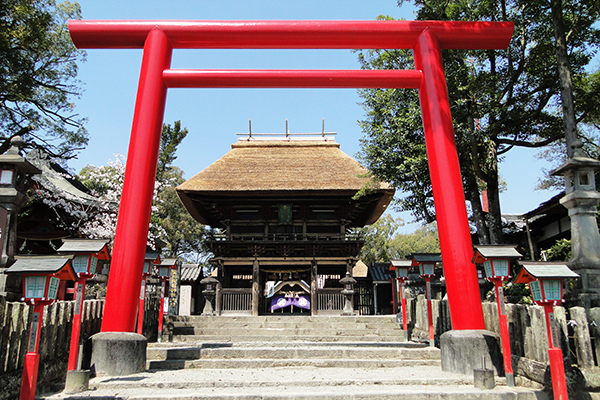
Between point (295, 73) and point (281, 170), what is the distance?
9833 mm

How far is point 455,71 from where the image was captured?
998cm

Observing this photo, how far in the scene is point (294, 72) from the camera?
736cm

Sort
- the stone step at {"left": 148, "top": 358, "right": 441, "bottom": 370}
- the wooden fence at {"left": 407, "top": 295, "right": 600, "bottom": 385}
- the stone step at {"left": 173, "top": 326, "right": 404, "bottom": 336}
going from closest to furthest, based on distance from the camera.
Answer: the wooden fence at {"left": 407, "top": 295, "right": 600, "bottom": 385} < the stone step at {"left": 148, "top": 358, "right": 441, "bottom": 370} < the stone step at {"left": 173, "top": 326, "right": 404, "bottom": 336}

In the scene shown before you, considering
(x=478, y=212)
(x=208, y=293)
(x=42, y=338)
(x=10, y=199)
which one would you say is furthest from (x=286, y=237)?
(x=42, y=338)

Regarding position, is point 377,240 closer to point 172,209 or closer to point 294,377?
point 172,209

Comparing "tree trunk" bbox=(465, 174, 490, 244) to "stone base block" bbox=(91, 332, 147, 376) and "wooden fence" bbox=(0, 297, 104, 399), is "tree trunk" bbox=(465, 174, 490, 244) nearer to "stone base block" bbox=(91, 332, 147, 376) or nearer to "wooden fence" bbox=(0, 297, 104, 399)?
"stone base block" bbox=(91, 332, 147, 376)

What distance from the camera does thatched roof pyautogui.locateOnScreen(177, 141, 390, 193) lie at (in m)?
15.3

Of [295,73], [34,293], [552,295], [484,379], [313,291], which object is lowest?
[484,379]

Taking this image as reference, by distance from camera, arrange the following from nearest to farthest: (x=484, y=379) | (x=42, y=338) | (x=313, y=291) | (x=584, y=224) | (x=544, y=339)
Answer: (x=544, y=339) → (x=484, y=379) → (x=42, y=338) → (x=584, y=224) → (x=313, y=291)

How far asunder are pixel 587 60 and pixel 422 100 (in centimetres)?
582

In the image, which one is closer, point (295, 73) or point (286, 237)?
point (295, 73)

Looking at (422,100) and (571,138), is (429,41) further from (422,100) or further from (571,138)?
(571,138)

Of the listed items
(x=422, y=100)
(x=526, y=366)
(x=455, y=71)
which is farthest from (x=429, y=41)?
(x=526, y=366)

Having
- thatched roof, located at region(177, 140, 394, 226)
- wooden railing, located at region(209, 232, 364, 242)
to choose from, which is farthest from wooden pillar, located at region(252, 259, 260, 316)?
thatched roof, located at region(177, 140, 394, 226)
